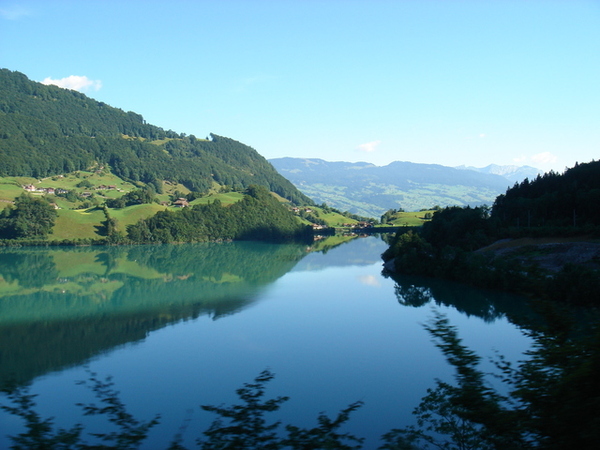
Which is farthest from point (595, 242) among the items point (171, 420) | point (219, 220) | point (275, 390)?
point (219, 220)

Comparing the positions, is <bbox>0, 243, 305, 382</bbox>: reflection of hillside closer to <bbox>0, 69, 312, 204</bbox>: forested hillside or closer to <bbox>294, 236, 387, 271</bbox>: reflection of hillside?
<bbox>294, 236, 387, 271</bbox>: reflection of hillside

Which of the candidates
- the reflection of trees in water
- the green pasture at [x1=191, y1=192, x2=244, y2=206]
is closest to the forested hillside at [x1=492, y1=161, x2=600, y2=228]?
the reflection of trees in water

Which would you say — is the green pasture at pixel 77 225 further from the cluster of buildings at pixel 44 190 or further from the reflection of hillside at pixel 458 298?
the reflection of hillside at pixel 458 298

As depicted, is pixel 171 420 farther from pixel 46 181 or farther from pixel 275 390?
pixel 46 181

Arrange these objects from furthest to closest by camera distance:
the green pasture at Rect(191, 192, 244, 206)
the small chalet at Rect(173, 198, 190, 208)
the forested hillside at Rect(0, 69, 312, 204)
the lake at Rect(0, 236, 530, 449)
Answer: the forested hillside at Rect(0, 69, 312, 204)
the small chalet at Rect(173, 198, 190, 208)
the green pasture at Rect(191, 192, 244, 206)
the lake at Rect(0, 236, 530, 449)

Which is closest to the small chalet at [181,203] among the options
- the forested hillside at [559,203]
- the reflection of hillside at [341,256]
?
the reflection of hillside at [341,256]

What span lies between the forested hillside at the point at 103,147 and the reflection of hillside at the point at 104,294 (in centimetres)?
5329

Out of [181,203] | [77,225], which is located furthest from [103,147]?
[77,225]

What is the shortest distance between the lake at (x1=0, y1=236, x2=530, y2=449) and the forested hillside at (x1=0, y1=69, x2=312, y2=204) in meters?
72.6

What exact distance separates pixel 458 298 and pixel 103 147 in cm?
11701

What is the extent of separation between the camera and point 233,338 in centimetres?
2114

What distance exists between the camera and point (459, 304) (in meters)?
29.0

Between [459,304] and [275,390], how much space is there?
17521 millimetres

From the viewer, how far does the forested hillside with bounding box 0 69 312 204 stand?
109m
